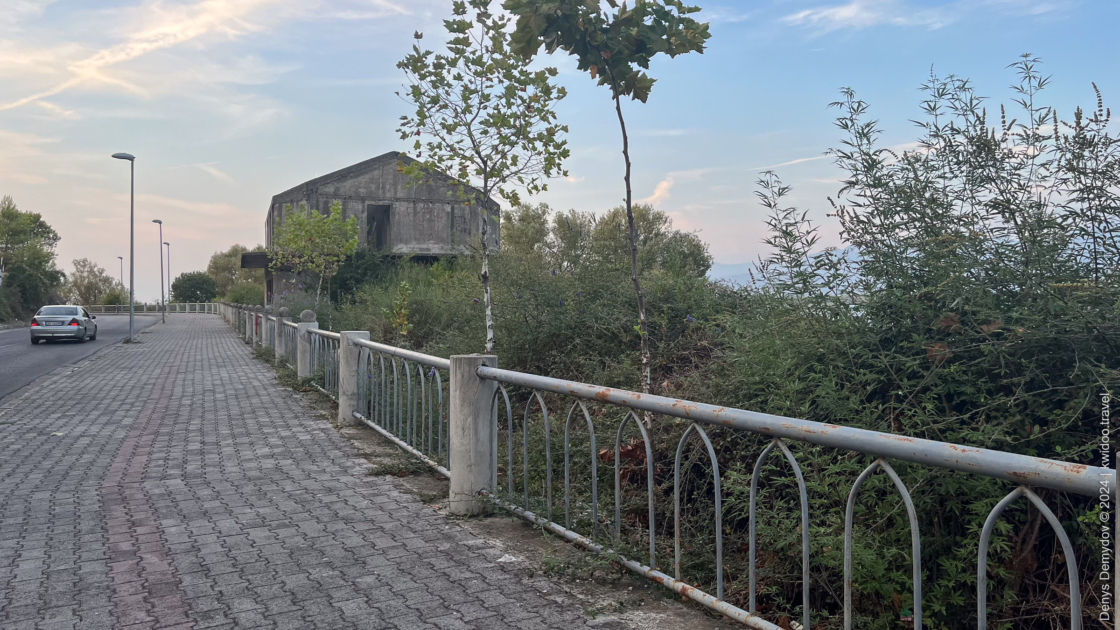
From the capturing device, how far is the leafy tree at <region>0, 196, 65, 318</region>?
58.8 meters

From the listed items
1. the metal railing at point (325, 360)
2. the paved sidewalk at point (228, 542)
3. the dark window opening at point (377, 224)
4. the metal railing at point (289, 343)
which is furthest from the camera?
the dark window opening at point (377, 224)

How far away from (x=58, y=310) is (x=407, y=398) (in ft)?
97.0

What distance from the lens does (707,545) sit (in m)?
4.09

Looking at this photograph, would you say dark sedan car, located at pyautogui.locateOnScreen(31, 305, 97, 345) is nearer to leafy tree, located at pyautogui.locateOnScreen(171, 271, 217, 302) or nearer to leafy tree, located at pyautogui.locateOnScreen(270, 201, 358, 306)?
leafy tree, located at pyautogui.locateOnScreen(270, 201, 358, 306)

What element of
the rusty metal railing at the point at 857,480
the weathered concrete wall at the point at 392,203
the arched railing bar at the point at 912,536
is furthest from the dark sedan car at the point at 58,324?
A: the arched railing bar at the point at 912,536

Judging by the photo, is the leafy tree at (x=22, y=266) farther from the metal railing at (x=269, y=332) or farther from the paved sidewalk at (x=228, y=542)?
the paved sidewalk at (x=228, y=542)

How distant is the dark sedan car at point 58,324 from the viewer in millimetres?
28859

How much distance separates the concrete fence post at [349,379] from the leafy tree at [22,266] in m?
60.3

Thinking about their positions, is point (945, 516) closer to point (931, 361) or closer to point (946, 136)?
point (931, 361)

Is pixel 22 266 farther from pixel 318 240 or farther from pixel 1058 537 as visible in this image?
pixel 1058 537

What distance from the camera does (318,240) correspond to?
2558 cm

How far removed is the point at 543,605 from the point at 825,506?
1466mm

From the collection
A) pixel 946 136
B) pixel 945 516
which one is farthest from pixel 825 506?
pixel 946 136

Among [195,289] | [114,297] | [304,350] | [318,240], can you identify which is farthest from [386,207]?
[195,289]
